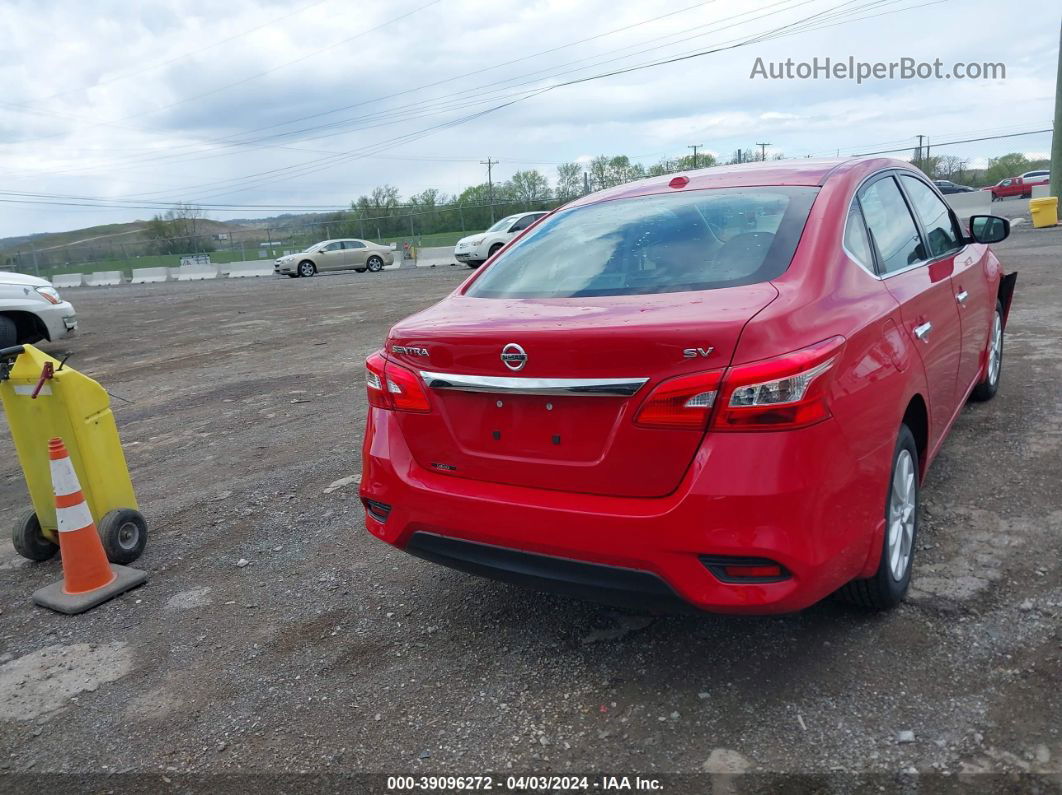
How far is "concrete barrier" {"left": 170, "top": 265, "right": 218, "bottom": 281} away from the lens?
134ft

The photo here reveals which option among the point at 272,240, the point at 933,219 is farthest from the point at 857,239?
the point at 272,240

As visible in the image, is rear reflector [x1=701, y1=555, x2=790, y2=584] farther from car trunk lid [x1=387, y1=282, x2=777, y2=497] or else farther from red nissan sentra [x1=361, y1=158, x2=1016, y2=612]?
car trunk lid [x1=387, y1=282, x2=777, y2=497]

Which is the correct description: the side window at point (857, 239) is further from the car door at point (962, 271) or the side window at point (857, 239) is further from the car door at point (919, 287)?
the car door at point (962, 271)

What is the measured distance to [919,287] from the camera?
3.42 meters

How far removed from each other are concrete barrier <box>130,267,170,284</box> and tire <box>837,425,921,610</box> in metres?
43.4

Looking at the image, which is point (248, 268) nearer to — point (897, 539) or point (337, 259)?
point (337, 259)

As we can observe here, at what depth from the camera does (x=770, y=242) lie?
292 cm

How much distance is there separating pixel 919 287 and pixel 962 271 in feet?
3.29

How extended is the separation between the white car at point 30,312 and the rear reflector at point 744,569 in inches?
428

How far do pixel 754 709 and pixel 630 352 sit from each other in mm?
1219

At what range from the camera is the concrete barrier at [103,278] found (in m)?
43.7

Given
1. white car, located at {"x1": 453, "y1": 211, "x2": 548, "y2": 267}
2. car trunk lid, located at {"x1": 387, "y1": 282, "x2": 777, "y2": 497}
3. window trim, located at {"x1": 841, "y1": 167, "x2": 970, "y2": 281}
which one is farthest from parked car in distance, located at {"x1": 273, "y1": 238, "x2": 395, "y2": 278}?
car trunk lid, located at {"x1": 387, "y1": 282, "x2": 777, "y2": 497}

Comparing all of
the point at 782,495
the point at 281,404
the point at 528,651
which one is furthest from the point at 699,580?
the point at 281,404

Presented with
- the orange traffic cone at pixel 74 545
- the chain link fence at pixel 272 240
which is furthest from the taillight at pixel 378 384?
the chain link fence at pixel 272 240
